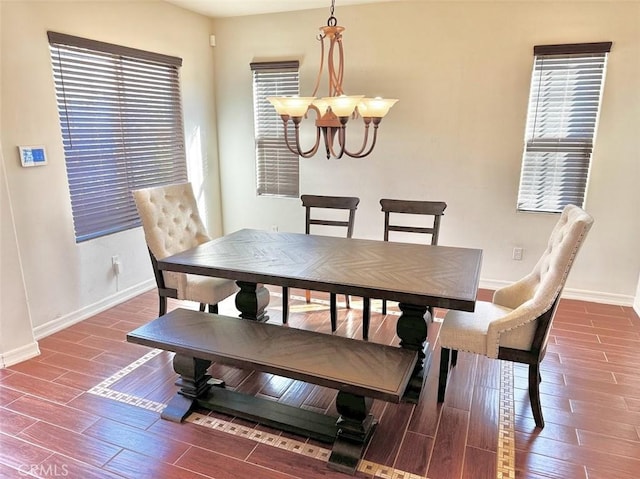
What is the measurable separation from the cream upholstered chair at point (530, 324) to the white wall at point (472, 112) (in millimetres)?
1657

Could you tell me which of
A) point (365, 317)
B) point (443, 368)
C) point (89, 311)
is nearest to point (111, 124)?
point (89, 311)

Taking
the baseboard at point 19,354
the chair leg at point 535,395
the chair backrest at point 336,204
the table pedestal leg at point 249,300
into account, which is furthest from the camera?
the chair backrest at point 336,204

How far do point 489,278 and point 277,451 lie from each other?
9.48ft

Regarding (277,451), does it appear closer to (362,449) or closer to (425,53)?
(362,449)

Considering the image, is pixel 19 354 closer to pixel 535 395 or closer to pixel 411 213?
pixel 411 213

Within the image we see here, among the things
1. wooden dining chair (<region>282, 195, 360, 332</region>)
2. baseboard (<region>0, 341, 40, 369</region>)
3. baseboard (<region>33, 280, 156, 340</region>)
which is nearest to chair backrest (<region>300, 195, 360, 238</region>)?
wooden dining chair (<region>282, 195, 360, 332</region>)

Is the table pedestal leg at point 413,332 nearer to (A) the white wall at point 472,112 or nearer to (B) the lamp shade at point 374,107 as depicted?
(B) the lamp shade at point 374,107

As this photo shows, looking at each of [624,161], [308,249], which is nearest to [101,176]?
[308,249]

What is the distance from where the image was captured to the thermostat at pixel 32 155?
2.91 m

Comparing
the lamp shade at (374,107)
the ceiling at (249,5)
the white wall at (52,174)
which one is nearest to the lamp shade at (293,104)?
the lamp shade at (374,107)

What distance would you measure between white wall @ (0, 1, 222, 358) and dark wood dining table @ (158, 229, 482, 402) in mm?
1252

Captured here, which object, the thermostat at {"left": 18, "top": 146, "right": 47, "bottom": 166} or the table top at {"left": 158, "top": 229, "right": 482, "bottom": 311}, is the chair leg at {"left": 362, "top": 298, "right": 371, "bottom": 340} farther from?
the thermostat at {"left": 18, "top": 146, "right": 47, "bottom": 166}

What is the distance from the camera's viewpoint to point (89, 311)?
3527mm

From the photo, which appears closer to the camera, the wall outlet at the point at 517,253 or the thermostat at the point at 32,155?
the thermostat at the point at 32,155
